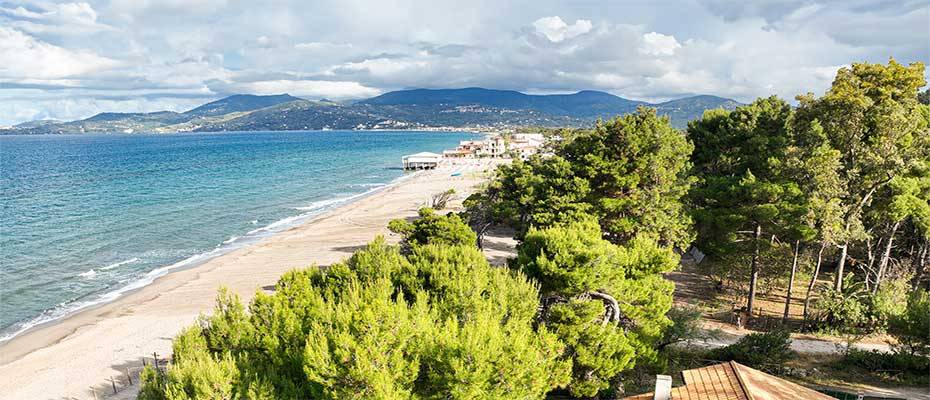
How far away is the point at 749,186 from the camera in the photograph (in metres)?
21.3

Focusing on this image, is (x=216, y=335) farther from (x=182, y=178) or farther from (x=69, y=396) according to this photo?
(x=182, y=178)

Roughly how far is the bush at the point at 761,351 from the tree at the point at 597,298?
313 centimetres

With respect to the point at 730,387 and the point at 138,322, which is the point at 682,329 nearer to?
the point at 730,387

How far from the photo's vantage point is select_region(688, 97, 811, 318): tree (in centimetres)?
2002

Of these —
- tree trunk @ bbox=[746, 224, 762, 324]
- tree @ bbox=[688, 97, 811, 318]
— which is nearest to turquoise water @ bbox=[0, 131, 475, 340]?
tree @ bbox=[688, 97, 811, 318]

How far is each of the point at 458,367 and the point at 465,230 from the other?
17.3m

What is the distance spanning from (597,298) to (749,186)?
9839 millimetres

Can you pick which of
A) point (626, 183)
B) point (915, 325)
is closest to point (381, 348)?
point (626, 183)

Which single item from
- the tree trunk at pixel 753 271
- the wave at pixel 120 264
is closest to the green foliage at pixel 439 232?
the tree trunk at pixel 753 271

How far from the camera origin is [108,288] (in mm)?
30578

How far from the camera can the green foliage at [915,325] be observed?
17.2m

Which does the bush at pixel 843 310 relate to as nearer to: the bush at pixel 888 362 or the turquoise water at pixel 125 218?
the bush at pixel 888 362

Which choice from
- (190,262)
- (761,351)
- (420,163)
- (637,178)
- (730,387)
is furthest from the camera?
(420,163)

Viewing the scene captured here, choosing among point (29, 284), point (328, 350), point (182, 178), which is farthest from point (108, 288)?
point (182, 178)
